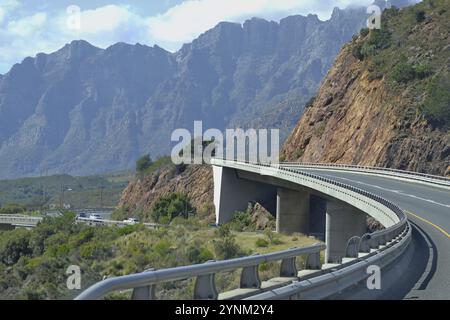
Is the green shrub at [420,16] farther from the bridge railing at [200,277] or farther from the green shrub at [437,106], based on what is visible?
the bridge railing at [200,277]

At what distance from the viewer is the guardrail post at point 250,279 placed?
29.3ft

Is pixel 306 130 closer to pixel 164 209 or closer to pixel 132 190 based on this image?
pixel 164 209

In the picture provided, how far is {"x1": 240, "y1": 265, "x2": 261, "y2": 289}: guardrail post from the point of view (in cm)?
894

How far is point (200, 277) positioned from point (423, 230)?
1901cm

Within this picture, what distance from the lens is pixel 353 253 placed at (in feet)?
45.3

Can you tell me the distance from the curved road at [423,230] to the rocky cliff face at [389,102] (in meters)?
6.17

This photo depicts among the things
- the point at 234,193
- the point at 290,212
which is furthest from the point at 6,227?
the point at 290,212

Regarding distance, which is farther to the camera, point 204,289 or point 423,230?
point 423,230

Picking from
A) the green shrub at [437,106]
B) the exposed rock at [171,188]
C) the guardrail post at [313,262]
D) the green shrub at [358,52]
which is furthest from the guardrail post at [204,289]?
the green shrub at [358,52]

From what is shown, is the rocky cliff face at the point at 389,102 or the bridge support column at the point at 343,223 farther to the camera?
the rocky cliff face at the point at 389,102

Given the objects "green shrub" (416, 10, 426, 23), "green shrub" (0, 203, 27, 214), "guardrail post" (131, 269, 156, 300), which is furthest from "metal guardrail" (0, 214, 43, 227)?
"guardrail post" (131, 269, 156, 300)

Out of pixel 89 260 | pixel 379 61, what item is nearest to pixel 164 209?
pixel 379 61

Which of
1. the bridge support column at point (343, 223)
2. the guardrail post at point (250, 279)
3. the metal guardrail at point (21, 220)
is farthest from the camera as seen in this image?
the metal guardrail at point (21, 220)

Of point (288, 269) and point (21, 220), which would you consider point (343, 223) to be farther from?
point (21, 220)
